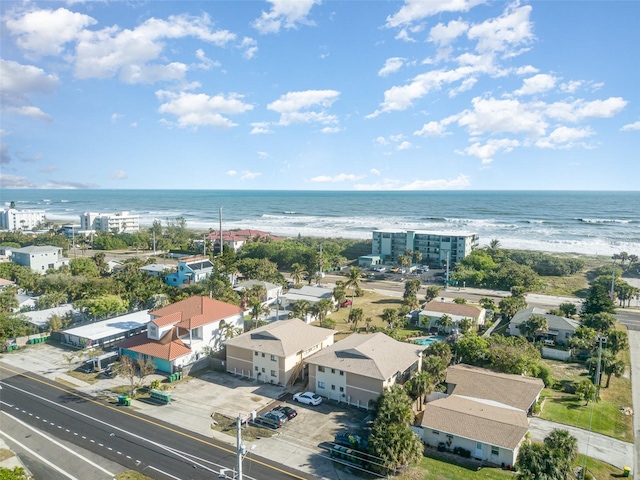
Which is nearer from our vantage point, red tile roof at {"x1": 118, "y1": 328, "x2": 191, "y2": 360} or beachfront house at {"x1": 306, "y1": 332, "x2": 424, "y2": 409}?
beachfront house at {"x1": 306, "y1": 332, "x2": 424, "y2": 409}

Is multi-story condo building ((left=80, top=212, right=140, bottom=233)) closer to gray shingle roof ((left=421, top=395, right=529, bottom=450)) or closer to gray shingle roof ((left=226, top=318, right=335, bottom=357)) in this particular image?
gray shingle roof ((left=226, top=318, right=335, bottom=357))

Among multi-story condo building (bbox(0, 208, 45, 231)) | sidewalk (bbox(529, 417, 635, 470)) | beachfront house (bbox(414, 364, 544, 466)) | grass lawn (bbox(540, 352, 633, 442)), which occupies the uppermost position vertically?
multi-story condo building (bbox(0, 208, 45, 231))

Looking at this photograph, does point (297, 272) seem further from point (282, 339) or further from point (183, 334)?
point (282, 339)

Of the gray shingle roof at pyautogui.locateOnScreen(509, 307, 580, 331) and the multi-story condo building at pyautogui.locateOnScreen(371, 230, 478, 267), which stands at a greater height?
the multi-story condo building at pyautogui.locateOnScreen(371, 230, 478, 267)

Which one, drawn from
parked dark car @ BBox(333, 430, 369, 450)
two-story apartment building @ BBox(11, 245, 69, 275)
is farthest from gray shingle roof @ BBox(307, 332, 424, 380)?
two-story apartment building @ BBox(11, 245, 69, 275)

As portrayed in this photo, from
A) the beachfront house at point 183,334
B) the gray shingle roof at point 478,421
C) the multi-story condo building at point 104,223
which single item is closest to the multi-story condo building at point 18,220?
the multi-story condo building at point 104,223

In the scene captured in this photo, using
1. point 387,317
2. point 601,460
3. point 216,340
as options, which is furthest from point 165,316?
point 601,460

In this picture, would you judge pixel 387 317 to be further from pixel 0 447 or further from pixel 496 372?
pixel 0 447
